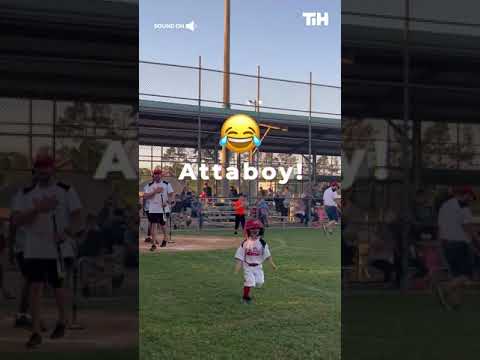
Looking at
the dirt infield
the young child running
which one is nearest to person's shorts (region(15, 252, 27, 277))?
the young child running

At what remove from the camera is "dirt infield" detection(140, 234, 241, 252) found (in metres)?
7.87

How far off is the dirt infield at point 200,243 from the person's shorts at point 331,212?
2.72m

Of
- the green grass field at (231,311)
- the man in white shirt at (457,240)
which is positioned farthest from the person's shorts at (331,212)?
the man in white shirt at (457,240)

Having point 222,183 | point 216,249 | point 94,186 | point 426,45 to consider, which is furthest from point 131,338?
point 216,249

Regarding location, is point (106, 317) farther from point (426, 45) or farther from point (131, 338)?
point (426, 45)

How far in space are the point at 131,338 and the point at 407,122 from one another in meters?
1.73

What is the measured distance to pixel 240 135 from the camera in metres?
4.94

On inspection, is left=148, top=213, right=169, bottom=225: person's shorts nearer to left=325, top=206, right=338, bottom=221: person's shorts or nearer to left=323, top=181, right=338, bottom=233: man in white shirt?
left=323, top=181, right=338, bottom=233: man in white shirt

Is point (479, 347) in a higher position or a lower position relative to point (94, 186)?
lower

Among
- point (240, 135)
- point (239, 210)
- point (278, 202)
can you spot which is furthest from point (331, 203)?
point (240, 135)

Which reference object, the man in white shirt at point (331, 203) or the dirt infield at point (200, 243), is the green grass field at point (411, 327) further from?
the man in white shirt at point (331, 203)

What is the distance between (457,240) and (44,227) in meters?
2.08

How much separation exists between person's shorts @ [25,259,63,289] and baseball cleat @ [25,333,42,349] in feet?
0.79

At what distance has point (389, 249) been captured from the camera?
2945 mm
